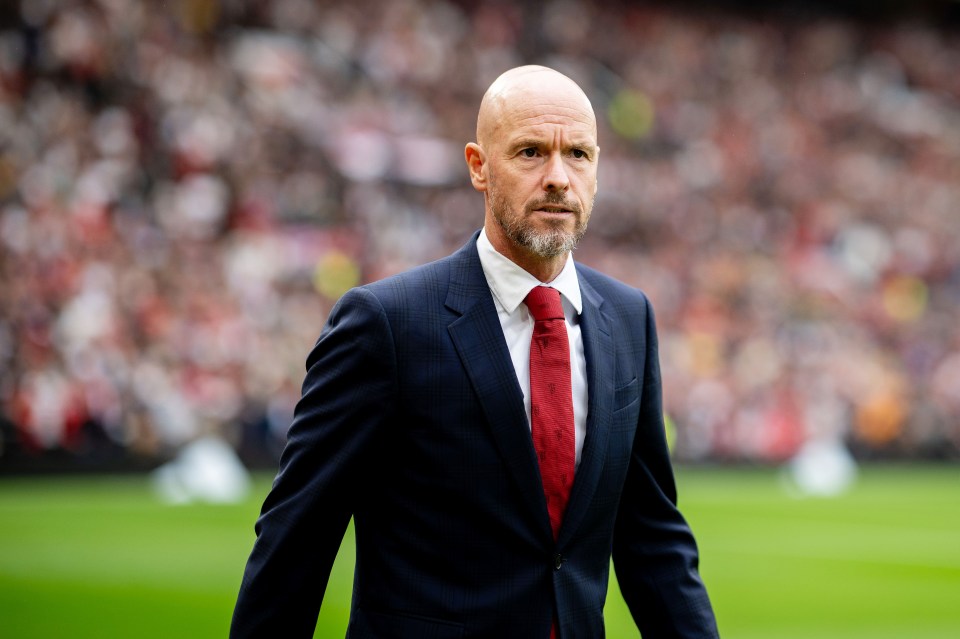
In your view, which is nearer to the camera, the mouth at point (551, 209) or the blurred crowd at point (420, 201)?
the mouth at point (551, 209)

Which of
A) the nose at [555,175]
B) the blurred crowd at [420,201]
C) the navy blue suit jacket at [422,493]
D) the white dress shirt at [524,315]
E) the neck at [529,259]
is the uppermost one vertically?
the blurred crowd at [420,201]

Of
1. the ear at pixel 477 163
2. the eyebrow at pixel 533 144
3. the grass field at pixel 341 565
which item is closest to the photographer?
the eyebrow at pixel 533 144

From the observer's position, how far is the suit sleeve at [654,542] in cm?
286

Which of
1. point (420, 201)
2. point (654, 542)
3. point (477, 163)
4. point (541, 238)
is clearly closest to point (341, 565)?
point (654, 542)

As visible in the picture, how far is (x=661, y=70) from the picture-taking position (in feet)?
89.1

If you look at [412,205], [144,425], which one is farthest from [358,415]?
[412,205]

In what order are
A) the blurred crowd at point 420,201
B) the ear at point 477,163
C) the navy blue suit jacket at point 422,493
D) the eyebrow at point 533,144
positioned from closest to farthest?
the navy blue suit jacket at point 422,493 < the eyebrow at point 533,144 < the ear at point 477,163 < the blurred crowd at point 420,201

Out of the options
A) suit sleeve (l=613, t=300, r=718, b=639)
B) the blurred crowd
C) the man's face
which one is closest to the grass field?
the blurred crowd

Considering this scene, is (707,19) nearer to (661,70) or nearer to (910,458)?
(661,70)

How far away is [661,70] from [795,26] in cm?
521

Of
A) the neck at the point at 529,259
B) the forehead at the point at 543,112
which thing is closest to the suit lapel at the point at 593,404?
the neck at the point at 529,259

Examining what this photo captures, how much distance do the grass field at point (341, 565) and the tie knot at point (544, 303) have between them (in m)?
5.20

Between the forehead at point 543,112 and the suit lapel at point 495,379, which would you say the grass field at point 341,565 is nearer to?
the suit lapel at point 495,379

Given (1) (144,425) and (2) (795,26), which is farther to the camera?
(2) (795,26)
